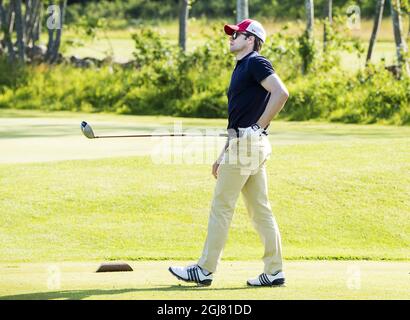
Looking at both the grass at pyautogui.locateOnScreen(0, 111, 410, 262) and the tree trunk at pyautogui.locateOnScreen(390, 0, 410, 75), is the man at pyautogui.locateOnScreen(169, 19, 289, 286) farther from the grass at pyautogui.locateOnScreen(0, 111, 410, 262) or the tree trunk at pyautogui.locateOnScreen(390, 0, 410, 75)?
the tree trunk at pyautogui.locateOnScreen(390, 0, 410, 75)

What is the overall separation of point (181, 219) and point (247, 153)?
4.56 metres

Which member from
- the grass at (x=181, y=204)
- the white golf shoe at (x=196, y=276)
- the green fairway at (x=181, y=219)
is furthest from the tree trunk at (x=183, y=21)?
the white golf shoe at (x=196, y=276)

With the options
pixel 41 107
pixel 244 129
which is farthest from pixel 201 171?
pixel 41 107

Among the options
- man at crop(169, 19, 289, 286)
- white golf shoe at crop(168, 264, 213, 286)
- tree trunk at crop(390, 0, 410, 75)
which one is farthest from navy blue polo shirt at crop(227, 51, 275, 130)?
tree trunk at crop(390, 0, 410, 75)

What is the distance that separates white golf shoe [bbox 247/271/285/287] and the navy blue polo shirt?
1179 millimetres

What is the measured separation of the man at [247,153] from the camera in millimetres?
8164

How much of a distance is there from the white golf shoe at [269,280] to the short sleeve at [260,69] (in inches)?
60.2

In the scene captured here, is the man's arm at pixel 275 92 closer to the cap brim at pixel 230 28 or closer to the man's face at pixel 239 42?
the man's face at pixel 239 42

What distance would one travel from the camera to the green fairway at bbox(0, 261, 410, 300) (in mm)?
7668

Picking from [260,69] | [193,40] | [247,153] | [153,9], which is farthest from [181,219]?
[153,9]

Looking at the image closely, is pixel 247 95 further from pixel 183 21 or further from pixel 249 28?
pixel 183 21

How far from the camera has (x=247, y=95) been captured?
8.21 metres

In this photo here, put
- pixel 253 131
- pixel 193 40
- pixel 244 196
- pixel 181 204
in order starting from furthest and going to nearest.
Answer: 1. pixel 193 40
2. pixel 181 204
3. pixel 244 196
4. pixel 253 131

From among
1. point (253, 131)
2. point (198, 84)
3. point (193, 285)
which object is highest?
point (253, 131)
